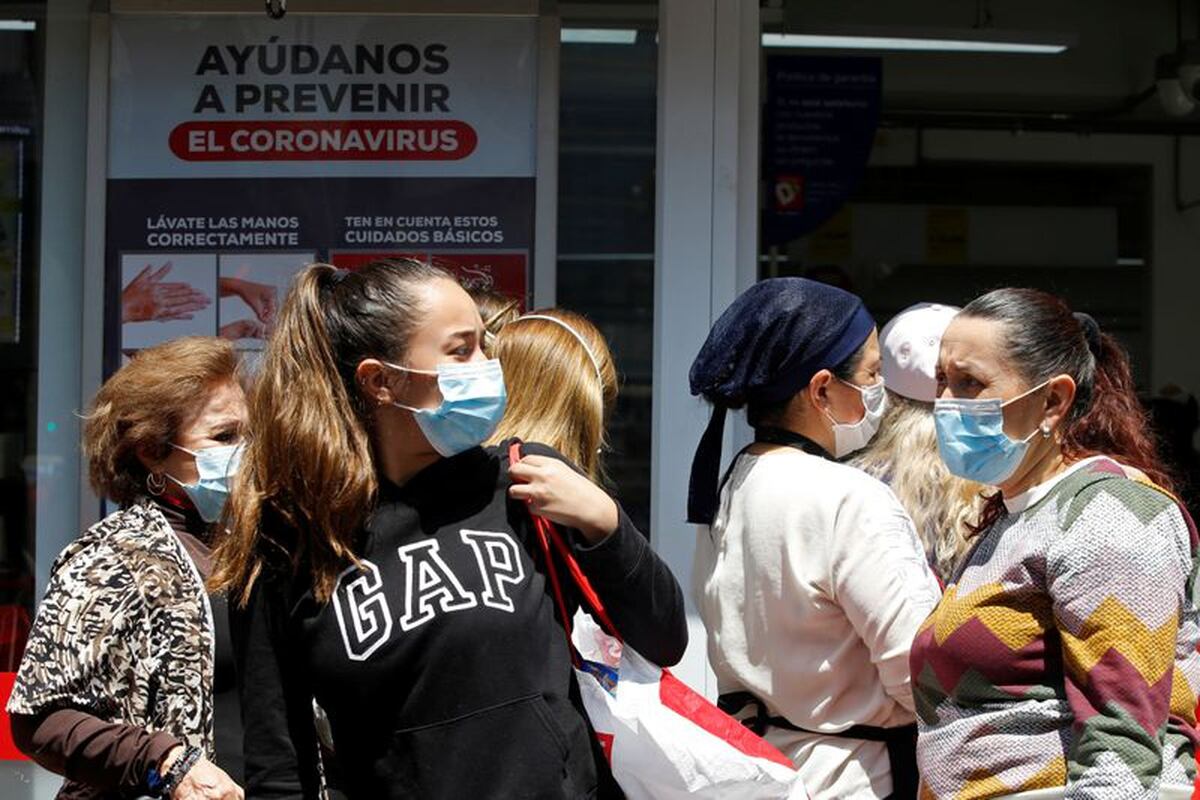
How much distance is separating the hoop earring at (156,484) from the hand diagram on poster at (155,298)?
183 cm

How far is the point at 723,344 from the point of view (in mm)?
2676

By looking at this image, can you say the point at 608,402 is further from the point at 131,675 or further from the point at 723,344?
the point at 131,675

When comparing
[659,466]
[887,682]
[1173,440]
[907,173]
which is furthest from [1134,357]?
[887,682]

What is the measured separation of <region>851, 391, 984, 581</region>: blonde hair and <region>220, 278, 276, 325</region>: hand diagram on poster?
211 cm

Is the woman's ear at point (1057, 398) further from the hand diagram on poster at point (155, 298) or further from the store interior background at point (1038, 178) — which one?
the store interior background at point (1038, 178)

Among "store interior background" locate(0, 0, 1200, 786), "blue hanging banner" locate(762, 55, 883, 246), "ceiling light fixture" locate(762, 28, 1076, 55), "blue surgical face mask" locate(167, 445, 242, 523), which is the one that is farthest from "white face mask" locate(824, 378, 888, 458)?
"ceiling light fixture" locate(762, 28, 1076, 55)

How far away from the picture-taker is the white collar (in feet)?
7.28

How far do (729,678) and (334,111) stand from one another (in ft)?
8.85

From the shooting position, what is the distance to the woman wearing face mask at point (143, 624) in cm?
260

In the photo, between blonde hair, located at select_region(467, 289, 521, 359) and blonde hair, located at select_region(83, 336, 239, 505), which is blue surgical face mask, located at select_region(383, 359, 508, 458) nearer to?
blonde hair, located at select_region(467, 289, 521, 359)

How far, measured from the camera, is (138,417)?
2939 millimetres

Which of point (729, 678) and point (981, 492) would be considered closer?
point (729, 678)

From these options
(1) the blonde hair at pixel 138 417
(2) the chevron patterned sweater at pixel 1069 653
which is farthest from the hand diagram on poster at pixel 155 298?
(2) the chevron patterned sweater at pixel 1069 653

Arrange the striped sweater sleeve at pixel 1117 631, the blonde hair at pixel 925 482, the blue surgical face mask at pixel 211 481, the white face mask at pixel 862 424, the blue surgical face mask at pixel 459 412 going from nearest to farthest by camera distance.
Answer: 1. the striped sweater sleeve at pixel 1117 631
2. the blue surgical face mask at pixel 459 412
3. the white face mask at pixel 862 424
4. the blue surgical face mask at pixel 211 481
5. the blonde hair at pixel 925 482
